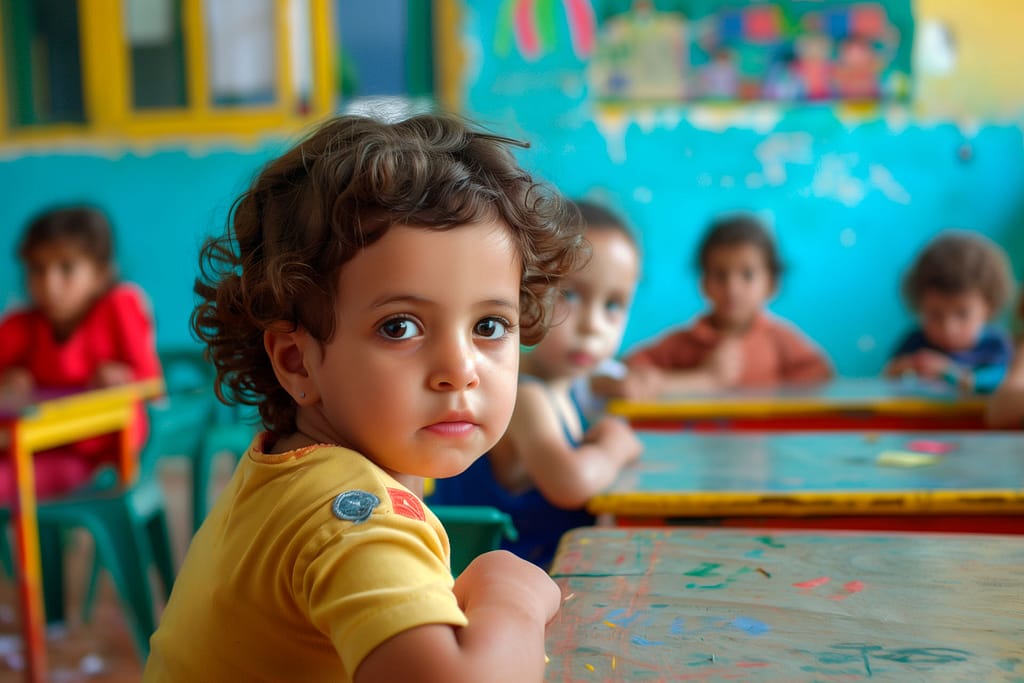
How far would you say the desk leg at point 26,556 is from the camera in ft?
7.47

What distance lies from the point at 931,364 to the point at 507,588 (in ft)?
8.34

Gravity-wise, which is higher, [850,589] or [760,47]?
[760,47]

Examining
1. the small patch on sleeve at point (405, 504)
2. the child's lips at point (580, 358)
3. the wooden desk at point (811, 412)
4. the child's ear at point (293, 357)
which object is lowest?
the wooden desk at point (811, 412)

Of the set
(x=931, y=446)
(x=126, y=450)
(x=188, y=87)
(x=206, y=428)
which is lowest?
Answer: (x=126, y=450)

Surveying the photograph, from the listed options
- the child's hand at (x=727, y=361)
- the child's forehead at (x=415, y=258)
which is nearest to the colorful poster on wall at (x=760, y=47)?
the child's hand at (x=727, y=361)

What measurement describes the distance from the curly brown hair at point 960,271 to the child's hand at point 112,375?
2.54 m

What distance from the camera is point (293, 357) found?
2.96 feet

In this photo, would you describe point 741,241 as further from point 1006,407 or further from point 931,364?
point 1006,407

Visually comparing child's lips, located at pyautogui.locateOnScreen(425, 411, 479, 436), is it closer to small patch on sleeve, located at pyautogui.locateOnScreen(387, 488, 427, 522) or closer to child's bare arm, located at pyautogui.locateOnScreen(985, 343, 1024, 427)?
small patch on sleeve, located at pyautogui.locateOnScreen(387, 488, 427, 522)

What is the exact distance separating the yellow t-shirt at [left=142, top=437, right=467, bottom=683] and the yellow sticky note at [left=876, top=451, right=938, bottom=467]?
3.15ft

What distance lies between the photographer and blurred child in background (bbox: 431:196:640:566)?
1593 millimetres

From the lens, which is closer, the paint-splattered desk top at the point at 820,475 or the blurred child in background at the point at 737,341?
the paint-splattered desk top at the point at 820,475

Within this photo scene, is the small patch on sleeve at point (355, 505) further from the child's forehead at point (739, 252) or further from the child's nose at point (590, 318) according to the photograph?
the child's forehead at point (739, 252)

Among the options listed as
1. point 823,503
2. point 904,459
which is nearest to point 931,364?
point 904,459
